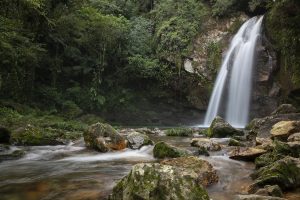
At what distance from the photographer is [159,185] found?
428 centimetres

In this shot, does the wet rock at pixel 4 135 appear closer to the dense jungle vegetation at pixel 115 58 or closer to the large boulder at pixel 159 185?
the large boulder at pixel 159 185

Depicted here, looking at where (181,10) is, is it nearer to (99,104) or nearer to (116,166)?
(99,104)

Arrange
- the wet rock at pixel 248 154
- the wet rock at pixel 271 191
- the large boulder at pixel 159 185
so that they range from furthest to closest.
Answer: the wet rock at pixel 248 154, the wet rock at pixel 271 191, the large boulder at pixel 159 185

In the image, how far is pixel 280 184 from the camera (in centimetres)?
552

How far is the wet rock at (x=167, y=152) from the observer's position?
827 cm

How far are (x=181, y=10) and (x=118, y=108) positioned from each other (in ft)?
26.1

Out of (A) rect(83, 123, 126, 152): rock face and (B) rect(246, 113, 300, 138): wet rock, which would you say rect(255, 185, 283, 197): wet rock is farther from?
(B) rect(246, 113, 300, 138): wet rock

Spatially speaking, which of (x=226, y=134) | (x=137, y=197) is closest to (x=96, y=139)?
(x=226, y=134)

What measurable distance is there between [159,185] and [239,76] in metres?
17.5

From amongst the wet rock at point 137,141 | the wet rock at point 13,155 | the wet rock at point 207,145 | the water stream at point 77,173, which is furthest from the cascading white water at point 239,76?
the wet rock at point 13,155

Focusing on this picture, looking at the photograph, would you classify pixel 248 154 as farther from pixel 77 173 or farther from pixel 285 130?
pixel 77 173

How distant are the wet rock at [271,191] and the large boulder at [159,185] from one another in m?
1.15

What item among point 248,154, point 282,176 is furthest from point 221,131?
point 282,176

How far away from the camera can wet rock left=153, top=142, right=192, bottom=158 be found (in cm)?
827
